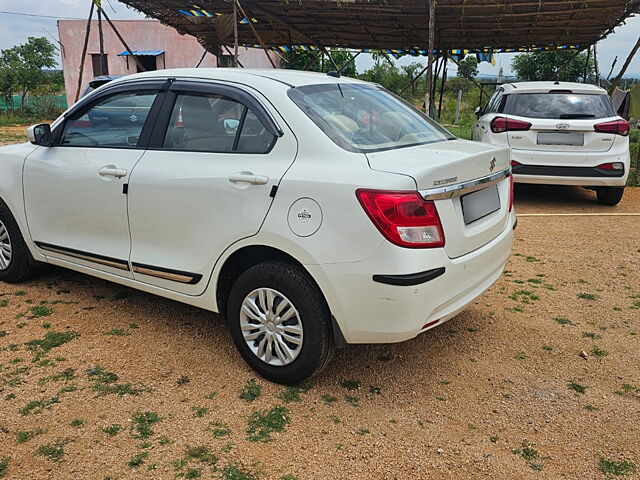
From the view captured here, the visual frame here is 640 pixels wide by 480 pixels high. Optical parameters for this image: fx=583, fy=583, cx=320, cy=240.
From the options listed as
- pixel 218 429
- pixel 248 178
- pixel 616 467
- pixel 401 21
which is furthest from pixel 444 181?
pixel 401 21

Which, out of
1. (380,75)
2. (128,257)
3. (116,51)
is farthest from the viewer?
(380,75)

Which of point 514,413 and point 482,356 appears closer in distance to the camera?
point 514,413

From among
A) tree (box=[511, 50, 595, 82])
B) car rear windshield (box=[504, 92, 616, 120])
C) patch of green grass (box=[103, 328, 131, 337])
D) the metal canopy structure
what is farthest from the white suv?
tree (box=[511, 50, 595, 82])

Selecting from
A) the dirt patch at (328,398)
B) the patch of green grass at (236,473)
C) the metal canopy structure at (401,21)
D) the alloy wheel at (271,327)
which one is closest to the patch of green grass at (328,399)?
the dirt patch at (328,398)

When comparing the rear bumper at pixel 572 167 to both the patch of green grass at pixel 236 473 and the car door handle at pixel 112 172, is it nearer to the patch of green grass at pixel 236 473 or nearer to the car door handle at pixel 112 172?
the car door handle at pixel 112 172

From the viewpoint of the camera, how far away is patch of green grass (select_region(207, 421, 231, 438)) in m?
2.82

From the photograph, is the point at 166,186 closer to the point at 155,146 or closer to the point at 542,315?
the point at 155,146

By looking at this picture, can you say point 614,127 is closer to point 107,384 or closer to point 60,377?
point 107,384

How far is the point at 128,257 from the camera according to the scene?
3.76 meters

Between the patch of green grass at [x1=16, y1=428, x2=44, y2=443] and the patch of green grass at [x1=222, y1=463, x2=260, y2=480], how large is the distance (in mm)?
979

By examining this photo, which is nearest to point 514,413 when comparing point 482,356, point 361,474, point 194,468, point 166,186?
point 482,356

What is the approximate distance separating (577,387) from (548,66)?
77.2ft

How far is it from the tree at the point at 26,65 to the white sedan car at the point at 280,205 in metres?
27.9

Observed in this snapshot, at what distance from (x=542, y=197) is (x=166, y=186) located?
21.8 ft
